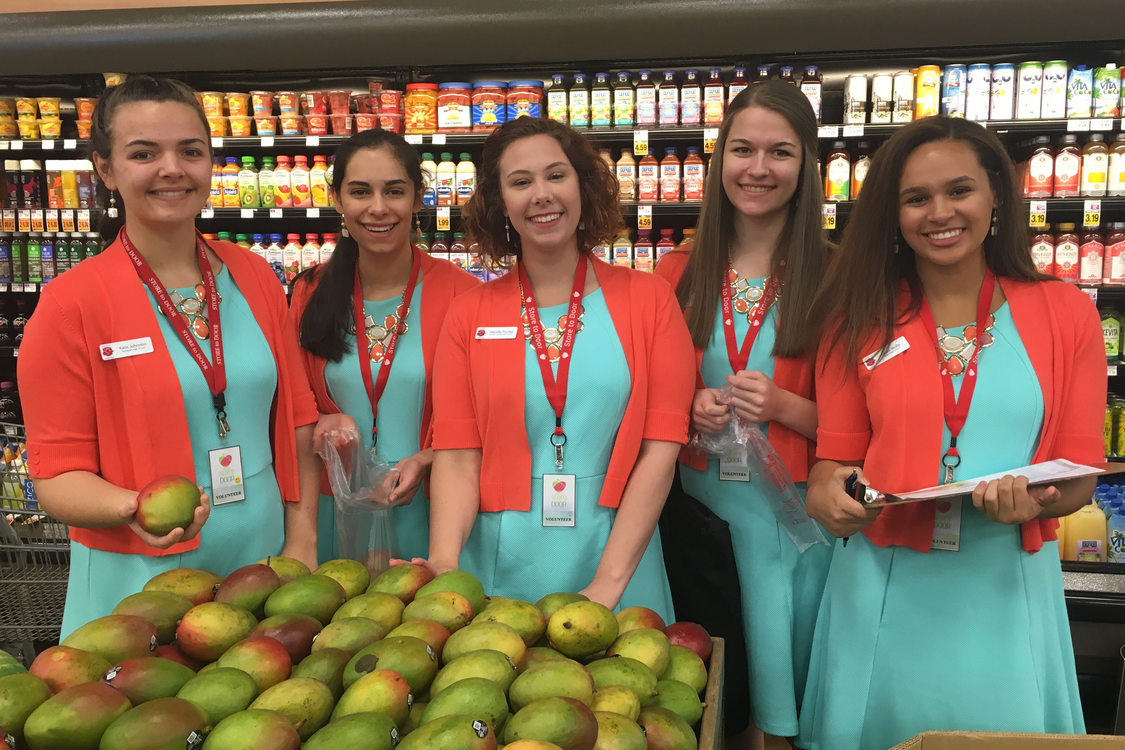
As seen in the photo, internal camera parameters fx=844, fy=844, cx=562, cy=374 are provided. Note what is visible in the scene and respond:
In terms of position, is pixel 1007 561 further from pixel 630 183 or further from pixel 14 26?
pixel 14 26

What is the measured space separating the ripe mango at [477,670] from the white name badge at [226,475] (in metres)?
0.91

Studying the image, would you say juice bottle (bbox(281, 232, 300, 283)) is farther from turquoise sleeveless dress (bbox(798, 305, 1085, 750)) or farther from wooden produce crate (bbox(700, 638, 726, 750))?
wooden produce crate (bbox(700, 638, 726, 750))

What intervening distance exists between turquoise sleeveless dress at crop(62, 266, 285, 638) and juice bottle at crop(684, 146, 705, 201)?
281cm

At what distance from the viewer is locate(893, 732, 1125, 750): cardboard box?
46.8 inches

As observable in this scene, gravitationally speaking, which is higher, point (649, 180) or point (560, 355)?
point (649, 180)

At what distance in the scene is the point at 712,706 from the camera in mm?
1176

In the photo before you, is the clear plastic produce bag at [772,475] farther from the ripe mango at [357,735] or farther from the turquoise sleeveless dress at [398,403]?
the ripe mango at [357,735]

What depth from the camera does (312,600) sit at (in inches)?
49.4

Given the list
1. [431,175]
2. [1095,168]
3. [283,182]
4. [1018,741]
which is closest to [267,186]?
[283,182]

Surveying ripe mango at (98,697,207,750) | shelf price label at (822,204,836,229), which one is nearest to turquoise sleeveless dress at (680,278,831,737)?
ripe mango at (98,697,207,750)

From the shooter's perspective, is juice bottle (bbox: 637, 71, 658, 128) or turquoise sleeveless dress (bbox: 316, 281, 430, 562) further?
juice bottle (bbox: 637, 71, 658, 128)

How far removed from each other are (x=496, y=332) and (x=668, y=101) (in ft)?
8.73

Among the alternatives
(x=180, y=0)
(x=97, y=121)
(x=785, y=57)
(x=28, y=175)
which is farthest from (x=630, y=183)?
(x=28, y=175)

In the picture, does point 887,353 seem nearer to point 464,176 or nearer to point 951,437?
point 951,437
